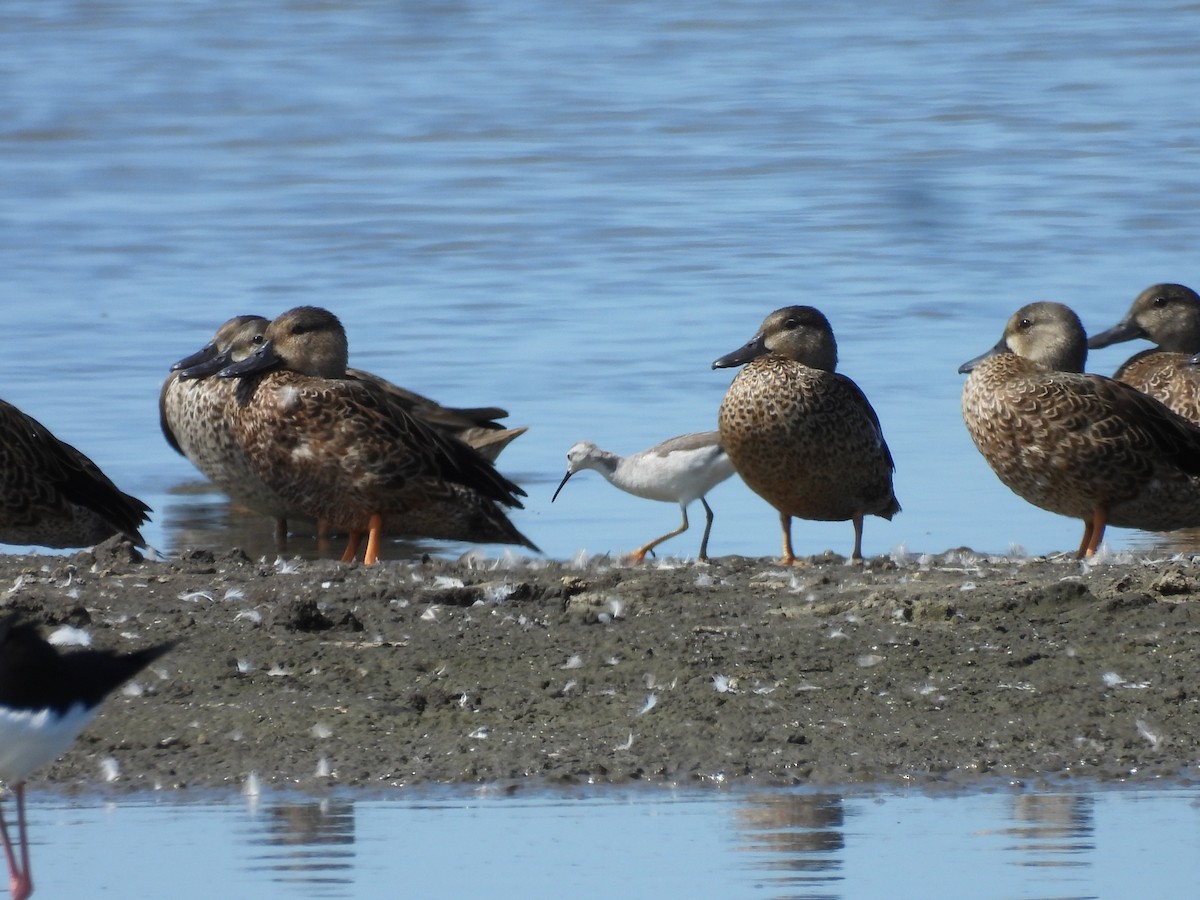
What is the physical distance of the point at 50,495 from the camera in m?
9.38

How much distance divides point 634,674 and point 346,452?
3.24 metres

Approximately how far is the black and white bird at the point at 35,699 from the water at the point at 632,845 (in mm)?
141

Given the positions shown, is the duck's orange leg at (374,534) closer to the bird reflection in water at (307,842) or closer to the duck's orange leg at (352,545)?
the duck's orange leg at (352,545)

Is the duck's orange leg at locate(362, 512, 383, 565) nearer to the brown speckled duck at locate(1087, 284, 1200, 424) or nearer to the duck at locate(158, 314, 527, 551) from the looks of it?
the duck at locate(158, 314, 527, 551)

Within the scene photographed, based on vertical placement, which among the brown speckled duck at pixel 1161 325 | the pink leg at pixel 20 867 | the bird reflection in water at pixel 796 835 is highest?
the brown speckled duck at pixel 1161 325

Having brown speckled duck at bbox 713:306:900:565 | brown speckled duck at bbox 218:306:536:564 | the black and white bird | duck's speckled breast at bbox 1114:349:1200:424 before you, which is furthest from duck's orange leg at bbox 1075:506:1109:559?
the black and white bird

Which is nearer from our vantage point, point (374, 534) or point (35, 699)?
point (35, 699)

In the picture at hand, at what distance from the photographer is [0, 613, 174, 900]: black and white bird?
4766 mm

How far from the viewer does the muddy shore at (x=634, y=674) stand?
18.5ft

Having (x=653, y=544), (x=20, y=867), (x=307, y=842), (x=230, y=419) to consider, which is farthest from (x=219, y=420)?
(x=20, y=867)

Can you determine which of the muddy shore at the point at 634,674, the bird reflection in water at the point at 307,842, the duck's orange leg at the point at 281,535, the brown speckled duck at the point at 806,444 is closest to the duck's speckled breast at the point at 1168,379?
the brown speckled duck at the point at 806,444

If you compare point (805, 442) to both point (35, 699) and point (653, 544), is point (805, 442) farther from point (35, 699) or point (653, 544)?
point (35, 699)

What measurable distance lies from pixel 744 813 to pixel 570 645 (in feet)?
4.60

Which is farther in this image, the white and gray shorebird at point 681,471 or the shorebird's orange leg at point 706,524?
the white and gray shorebird at point 681,471
